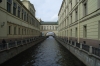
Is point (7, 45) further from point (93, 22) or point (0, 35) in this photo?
point (93, 22)

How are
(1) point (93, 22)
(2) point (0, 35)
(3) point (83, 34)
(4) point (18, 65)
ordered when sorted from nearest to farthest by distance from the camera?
(4) point (18, 65), (1) point (93, 22), (2) point (0, 35), (3) point (83, 34)

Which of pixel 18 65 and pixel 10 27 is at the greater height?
pixel 10 27

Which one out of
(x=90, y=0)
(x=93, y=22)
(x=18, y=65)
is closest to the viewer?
(x=18, y=65)

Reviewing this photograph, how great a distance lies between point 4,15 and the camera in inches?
671

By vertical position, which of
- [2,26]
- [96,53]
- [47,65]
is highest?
[2,26]

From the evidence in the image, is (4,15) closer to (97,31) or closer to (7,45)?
(7,45)

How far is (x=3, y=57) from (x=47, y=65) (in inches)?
186

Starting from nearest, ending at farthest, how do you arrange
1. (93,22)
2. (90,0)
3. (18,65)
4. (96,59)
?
(96,59), (18,65), (93,22), (90,0)

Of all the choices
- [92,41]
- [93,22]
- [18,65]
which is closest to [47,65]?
[18,65]

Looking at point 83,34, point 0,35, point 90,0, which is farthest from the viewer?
point 83,34

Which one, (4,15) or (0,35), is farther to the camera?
(4,15)

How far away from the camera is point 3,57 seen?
11.4m

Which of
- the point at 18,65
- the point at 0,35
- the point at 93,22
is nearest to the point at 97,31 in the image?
the point at 93,22

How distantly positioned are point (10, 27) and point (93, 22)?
584 inches
